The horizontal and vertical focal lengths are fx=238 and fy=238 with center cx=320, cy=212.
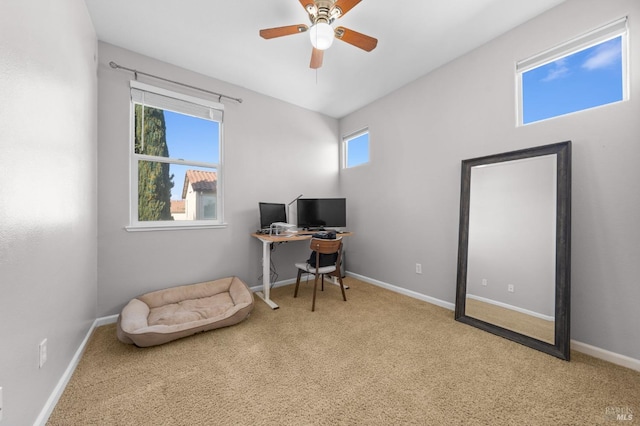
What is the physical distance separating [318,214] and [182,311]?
211cm

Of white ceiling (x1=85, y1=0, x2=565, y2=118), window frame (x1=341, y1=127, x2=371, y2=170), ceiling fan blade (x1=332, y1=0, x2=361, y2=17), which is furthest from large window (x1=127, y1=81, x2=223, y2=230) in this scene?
window frame (x1=341, y1=127, x2=371, y2=170)

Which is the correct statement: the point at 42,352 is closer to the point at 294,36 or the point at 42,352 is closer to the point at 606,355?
the point at 294,36

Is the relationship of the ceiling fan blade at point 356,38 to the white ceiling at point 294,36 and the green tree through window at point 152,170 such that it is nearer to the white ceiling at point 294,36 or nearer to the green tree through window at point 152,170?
the white ceiling at point 294,36

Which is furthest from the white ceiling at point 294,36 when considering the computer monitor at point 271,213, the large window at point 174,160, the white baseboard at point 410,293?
the white baseboard at point 410,293

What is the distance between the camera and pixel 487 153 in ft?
8.14

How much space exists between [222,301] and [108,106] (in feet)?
7.90

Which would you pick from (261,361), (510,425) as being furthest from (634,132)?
(261,361)

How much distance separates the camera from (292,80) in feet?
10.4

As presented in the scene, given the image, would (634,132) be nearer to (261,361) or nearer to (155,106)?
(261,361)

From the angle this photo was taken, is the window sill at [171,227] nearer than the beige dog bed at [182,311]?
No

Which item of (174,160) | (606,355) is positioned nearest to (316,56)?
(174,160)

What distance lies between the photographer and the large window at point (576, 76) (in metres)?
1.82

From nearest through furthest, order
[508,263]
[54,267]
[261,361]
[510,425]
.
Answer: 1. [510,425]
2. [54,267]
3. [261,361]
4. [508,263]

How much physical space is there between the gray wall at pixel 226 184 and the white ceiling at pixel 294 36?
32 cm
